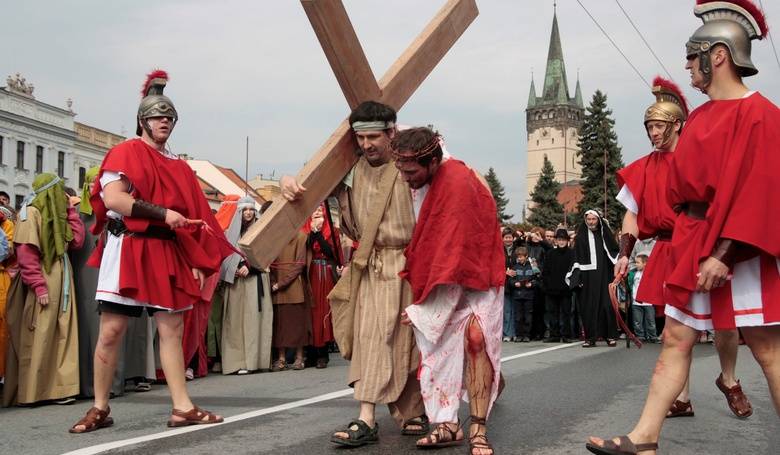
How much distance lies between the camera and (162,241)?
5711 mm

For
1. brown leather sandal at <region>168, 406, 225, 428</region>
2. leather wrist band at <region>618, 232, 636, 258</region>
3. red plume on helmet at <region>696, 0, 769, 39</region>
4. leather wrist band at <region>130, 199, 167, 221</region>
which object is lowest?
brown leather sandal at <region>168, 406, 225, 428</region>

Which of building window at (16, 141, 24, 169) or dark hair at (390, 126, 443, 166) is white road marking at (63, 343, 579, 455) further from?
building window at (16, 141, 24, 169)

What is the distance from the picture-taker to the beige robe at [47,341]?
721 centimetres

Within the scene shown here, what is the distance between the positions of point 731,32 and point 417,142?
1.70 meters

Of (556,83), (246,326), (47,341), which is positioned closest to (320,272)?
(246,326)

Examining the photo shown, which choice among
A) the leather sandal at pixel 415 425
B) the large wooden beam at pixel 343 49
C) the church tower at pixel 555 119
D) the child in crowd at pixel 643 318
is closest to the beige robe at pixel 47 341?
the leather sandal at pixel 415 425

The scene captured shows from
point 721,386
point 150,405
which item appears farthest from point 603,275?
point 150,405

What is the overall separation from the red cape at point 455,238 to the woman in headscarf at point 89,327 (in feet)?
12.2

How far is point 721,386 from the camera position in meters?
6.09

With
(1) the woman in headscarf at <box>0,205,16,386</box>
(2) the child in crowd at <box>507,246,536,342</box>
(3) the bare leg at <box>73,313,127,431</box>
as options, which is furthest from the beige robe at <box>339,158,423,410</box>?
(2) the child in crowd at <box>507,246,536,342</box>

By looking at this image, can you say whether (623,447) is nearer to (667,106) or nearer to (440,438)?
(440,438)

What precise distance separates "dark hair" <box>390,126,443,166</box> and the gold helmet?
7.05ft

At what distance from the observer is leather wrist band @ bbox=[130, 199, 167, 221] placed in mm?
5500

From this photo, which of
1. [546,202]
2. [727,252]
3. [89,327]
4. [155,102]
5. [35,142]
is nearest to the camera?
[727,252]
